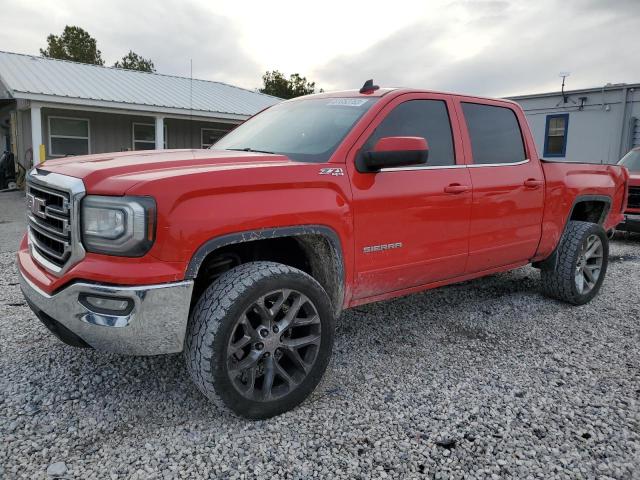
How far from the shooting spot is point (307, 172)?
2.84 m

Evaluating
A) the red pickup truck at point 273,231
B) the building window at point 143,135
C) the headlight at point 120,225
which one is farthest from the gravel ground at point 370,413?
the building window at point 143,135

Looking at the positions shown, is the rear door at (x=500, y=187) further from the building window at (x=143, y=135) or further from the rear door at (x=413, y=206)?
the building window at (x=143, y=135)

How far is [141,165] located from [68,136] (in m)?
15.3

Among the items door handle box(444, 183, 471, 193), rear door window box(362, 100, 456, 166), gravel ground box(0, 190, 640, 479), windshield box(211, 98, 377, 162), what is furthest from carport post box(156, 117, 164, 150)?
door handle box(444, 183, 471, 193)

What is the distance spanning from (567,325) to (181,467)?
347 centimetres

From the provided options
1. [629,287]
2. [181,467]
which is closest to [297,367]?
[181,467]

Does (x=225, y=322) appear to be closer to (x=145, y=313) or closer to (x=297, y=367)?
(x=145, y=313)

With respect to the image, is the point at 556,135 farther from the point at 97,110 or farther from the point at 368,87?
the point at 368,87

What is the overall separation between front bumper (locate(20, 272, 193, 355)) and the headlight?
18cm

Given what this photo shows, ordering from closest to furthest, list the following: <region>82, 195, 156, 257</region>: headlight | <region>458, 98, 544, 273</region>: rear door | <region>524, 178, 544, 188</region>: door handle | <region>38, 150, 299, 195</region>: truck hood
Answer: <region>82, 195, 156, 257</region>: headlight < <region>38, 150, 299, 195</region>: truck hood < <region>458, 98, 544, 273</region>: rear door < <region>524, 178, 544, 188</region>: door handle

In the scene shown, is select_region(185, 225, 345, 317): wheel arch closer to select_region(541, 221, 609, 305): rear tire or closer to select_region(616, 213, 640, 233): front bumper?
select_region(541, 221, 609, 305): rear tire

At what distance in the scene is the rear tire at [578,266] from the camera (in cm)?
477

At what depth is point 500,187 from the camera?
3.96 meters

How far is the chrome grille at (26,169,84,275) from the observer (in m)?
2.41
